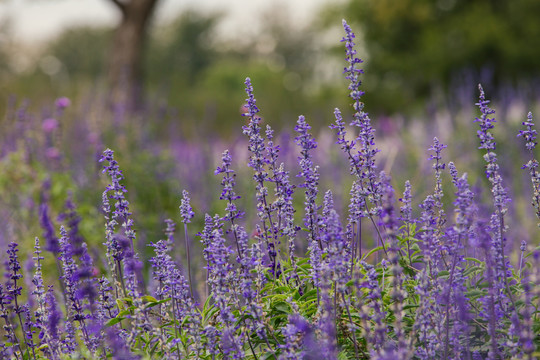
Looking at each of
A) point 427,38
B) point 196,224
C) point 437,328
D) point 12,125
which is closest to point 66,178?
point 196,224

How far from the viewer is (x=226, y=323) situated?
2400mm

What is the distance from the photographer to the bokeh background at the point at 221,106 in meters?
7.31

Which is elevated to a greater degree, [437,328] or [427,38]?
[427,38]

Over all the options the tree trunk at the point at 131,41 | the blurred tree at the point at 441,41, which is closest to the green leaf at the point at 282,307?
the tree trunk at the point at 131,41

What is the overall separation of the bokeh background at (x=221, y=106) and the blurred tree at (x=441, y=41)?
0.18ft

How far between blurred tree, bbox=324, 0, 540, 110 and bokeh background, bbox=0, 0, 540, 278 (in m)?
0.05

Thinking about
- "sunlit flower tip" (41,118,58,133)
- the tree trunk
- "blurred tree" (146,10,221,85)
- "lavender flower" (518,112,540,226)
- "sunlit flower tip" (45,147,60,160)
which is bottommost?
"lavender flower" (518,112,540,226)

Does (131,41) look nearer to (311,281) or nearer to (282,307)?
(311,281)

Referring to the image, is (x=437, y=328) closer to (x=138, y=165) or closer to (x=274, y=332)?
(x=274, y=332)

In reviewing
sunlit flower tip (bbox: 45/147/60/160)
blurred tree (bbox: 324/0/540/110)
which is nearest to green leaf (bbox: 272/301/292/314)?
sunlit flower tip (bbox: 45/147/60/160)

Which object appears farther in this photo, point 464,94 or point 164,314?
point 464,94

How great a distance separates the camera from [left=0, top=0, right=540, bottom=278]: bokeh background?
7.31 m

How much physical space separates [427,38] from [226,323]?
2008 cm

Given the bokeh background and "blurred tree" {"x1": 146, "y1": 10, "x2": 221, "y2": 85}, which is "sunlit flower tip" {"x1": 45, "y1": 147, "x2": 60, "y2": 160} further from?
"blurred tree" {"x1": 146, "y1": 10, "x2": 221, "y2": 85}
